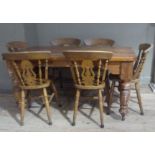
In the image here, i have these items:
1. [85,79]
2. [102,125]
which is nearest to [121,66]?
[85,79]

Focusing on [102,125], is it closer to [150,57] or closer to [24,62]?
[24,62]

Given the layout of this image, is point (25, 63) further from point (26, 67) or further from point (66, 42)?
point (66, 42)

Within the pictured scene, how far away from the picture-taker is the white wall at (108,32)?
3561mm

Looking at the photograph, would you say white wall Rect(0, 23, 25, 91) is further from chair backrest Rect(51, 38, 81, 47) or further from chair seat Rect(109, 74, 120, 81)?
chair seat Rect(109, 74, 120, 81)

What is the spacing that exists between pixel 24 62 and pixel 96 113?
42.0 inches

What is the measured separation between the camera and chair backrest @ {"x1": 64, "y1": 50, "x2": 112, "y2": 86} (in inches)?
81.8

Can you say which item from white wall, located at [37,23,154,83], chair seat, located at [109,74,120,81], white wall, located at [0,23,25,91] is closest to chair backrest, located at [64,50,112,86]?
chair seat, located at [109,74,120,81]

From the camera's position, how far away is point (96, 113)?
267 cm

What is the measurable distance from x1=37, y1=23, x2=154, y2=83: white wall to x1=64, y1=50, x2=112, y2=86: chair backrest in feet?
4.85

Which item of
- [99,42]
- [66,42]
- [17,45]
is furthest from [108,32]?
[17,45]

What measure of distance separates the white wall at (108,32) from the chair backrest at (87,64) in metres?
1.48

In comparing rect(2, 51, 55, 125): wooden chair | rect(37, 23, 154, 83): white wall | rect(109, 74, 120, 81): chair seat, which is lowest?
rect(109, 74, 120, 81): chair seat

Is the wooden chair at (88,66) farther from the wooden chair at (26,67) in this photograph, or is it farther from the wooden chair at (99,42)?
the wooden chair at (99,42)

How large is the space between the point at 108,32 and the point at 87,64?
5.43 feet
